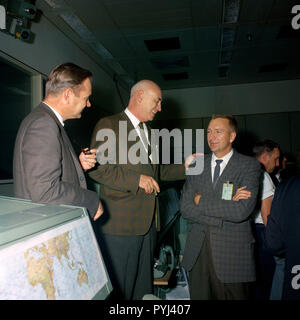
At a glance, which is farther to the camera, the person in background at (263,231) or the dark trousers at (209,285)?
the person in background at (263,231)

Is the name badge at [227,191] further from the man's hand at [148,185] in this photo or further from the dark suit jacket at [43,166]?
the dark suit jacket at [43,166]

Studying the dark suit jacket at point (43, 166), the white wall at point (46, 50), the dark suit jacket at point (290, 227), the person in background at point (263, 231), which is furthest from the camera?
the white wall at point (46, 50)

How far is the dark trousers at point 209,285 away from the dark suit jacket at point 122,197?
402 mm

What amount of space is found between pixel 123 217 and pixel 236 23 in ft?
10.9

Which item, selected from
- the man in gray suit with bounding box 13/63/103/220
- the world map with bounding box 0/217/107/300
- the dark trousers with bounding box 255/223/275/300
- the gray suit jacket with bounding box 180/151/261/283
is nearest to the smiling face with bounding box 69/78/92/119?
the man in gray suit with bounding box 13/63/103/220

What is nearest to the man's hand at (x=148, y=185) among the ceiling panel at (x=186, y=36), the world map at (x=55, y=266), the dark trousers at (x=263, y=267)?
the world map at (x=55, y=266)

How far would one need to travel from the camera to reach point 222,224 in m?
1.66

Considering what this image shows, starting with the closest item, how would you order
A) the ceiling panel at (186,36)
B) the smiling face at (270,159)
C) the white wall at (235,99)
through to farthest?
the smiling face at (270,159) → the ceiling panel at (186,36) → the white wall at (235,99)

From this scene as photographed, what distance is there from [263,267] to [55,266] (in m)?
2.17

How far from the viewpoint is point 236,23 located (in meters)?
3.68

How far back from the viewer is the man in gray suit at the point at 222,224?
63.1 inches

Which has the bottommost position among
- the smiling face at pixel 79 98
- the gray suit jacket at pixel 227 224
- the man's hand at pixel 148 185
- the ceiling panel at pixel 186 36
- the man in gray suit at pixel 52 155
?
the gray suit jacket at pixel 227 224

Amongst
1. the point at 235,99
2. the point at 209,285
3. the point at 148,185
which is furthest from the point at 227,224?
the point at 235,99

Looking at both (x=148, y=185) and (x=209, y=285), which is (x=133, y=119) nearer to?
(x=148, y=185)
